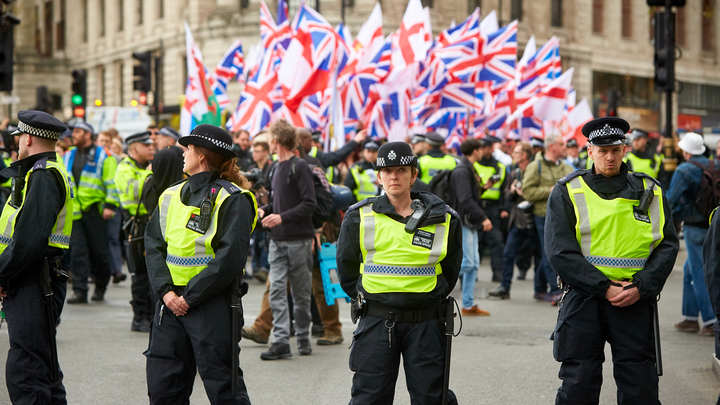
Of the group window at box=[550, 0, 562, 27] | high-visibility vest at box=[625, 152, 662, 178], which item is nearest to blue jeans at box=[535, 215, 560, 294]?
high-visibility vest at box=[625, 152, 662, 178]

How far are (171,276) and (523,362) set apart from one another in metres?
4.18

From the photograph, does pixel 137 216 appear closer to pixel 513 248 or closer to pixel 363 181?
pixel 363 181

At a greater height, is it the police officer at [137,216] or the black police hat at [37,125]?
the black police hat at [37,125]

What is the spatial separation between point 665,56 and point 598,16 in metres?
39.2

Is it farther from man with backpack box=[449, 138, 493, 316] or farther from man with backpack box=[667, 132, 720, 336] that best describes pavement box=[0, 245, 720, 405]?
man with backpack box=[667, 132, 720, 336]

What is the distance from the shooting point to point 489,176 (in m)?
14.9

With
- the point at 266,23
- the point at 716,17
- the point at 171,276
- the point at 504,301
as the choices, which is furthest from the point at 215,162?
the point at 716,17

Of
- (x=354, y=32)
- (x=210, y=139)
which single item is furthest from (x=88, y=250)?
(x=354, y=32)

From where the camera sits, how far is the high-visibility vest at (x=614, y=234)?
5.68 metres

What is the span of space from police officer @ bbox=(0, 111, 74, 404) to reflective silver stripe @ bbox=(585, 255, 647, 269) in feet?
9.79

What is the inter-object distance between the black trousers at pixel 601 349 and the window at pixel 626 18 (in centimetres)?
5111

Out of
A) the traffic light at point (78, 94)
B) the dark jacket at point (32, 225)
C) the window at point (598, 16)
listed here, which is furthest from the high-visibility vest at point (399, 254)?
the window at point (598, 16)

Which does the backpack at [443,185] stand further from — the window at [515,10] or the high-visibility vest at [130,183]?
the window at [515,10]

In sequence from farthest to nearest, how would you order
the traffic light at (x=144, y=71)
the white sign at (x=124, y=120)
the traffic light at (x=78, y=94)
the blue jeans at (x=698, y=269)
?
1. the white sign at (x=124, y=120)
2. the traffic light at (x=144, y=71)
3. the traffic light at (x=78, y=94)
4. the blue jeans at (x=698, y=269)
